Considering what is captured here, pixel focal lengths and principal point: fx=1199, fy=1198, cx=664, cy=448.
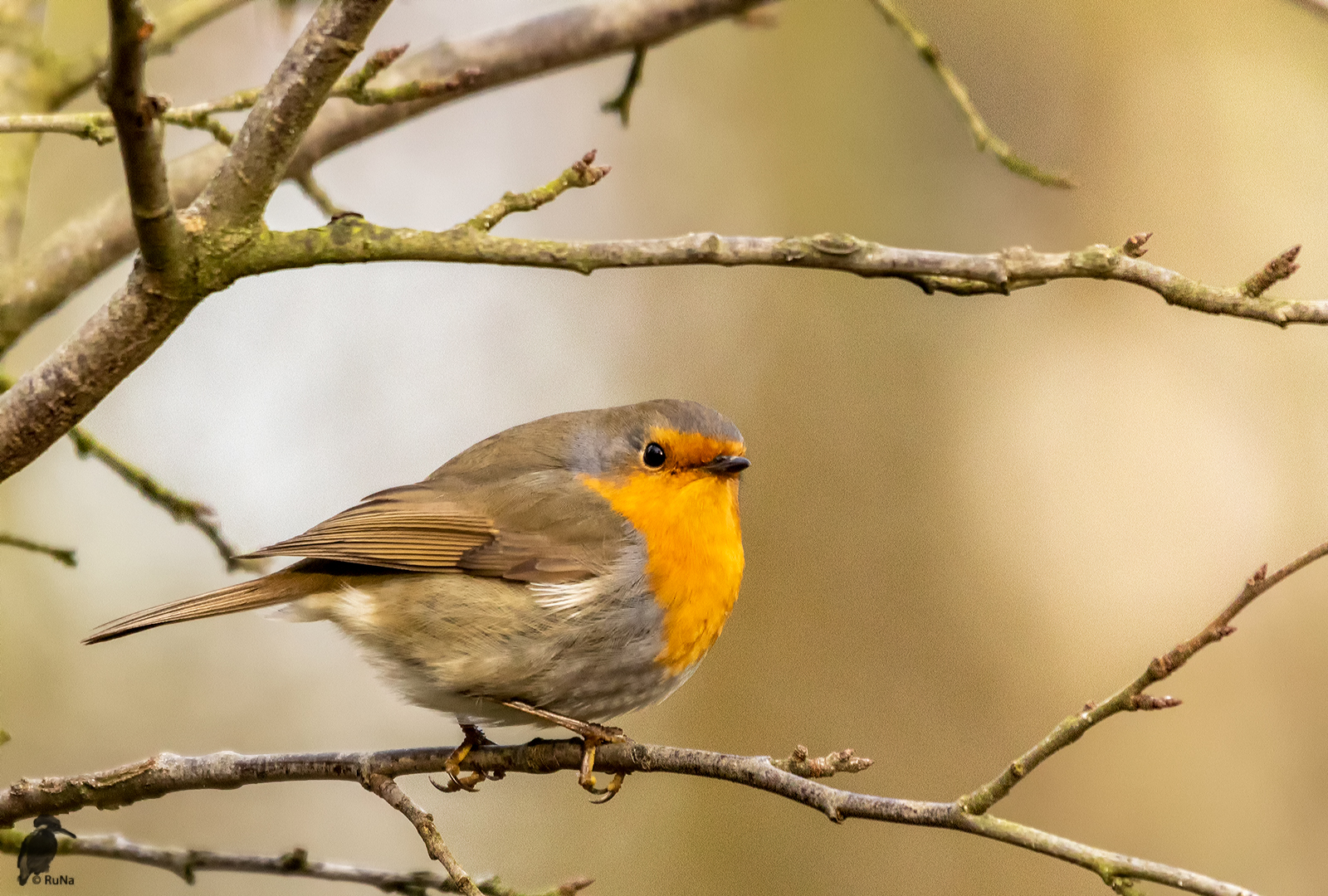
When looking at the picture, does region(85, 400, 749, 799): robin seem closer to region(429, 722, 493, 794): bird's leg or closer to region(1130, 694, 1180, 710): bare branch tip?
region(429, 722, 493, 794): bird's leg

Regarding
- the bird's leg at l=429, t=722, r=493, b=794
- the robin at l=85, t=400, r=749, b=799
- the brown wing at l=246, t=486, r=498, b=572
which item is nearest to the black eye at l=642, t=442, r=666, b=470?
the robin at l=85, t=400, r=749, b=799

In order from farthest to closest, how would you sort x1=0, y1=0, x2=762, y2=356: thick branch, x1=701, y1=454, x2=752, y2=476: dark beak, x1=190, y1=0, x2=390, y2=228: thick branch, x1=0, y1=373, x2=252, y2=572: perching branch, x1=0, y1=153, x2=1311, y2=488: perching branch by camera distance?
1. x1=0, y1=0, x2=762, y2=356: thick branch
2. x1=701, y1=454, x2=752, y2=476: dark beak
3. x1=0, y1=373, x2=252, y2=572: perching branch
4. x1=0, y1=153, x2=1311, y2=488: perching branch
5. x1=190, y1=0, x2=390, y2=228: thick branch

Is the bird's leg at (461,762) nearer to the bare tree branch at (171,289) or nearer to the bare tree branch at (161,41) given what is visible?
the bare tree branch at (171,289)

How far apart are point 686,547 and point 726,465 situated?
299 millimetres

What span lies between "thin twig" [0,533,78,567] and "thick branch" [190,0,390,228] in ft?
3.87

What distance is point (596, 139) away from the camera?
959 cm

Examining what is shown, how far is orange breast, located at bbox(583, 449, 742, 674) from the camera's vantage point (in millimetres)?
3449

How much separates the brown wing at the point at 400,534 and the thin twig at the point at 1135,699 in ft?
6.44

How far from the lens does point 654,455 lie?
12.4ft

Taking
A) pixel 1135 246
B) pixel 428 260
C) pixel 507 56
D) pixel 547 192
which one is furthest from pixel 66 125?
pixel 1135 246

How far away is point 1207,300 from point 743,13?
2.46 metres

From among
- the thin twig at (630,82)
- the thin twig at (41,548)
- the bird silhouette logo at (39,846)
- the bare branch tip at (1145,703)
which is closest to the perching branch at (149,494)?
the thin twig at (41,548)

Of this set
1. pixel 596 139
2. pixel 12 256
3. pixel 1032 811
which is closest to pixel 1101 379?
pixel 1032 811

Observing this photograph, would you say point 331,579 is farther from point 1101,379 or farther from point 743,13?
point 1101,379
